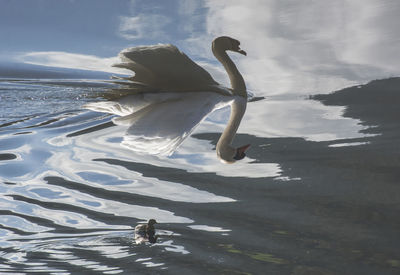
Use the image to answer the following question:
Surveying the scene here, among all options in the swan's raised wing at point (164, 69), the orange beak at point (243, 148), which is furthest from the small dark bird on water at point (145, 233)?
the swan's raised wing at point (164, 69)

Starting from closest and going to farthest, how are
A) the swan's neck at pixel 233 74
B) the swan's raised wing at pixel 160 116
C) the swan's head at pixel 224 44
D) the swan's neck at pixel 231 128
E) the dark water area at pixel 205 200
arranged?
the dark water area at pixel 205 200
the swan's raised wing at pixel 160 116
the swan's neck at pixel 231 128
the swan's neck at pixel 233 74
the swan's head at pixel 224 44

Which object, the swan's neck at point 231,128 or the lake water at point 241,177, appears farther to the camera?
the swan's neck at point 231,128

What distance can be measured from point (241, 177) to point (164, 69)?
691mm

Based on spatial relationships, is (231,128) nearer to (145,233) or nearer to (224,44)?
(224,44)

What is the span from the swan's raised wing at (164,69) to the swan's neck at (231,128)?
25 cm

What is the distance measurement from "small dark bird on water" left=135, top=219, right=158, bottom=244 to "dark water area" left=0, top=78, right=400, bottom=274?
0.9 inches

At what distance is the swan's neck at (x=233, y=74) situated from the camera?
12.9 ft

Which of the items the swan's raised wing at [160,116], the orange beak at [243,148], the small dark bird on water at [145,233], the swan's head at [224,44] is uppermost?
the swan's head at [224,44]

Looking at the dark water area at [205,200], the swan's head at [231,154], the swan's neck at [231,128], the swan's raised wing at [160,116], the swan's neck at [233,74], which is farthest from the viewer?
the swan's neck at [233,74]

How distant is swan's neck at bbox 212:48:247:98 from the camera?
3.92 m

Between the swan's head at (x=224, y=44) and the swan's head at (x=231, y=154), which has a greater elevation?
the swan's head at (x=224, y=44)

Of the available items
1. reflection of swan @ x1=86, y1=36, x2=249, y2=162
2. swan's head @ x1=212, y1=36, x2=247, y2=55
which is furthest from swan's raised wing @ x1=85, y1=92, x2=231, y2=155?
swan's head @ x1=212, y1=36, x2=247, y2=55

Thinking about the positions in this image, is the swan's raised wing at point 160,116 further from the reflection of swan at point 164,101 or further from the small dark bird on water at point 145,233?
the small dark bird on water at point 145,233

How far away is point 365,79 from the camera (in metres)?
4.40
